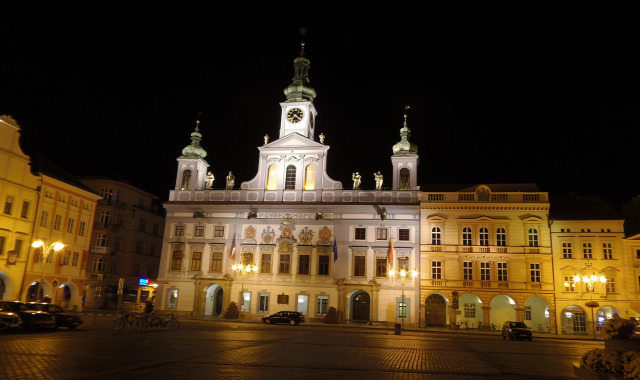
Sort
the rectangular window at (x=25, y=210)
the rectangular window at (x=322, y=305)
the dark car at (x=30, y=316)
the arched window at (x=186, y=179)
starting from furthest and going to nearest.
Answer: the arched window at (x=186, y=179) < the rectangular window at (x=322, y=305) < the rectangular window at (x=25, y=210) < the dark car at (x=30, y=316)

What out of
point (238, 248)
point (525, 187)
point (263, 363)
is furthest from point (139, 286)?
point (263, 363)

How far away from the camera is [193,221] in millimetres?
52750

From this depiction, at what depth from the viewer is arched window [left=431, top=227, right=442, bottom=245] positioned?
157 feet

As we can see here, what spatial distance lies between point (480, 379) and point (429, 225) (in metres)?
35.1

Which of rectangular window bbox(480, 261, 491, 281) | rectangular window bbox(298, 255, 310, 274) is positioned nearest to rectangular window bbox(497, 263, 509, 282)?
rectangular window bbox(480, 261, 491, 281)

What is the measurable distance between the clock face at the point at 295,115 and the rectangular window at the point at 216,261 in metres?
16.3

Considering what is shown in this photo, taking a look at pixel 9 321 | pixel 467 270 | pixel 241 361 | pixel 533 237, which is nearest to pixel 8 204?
pixel 9 321

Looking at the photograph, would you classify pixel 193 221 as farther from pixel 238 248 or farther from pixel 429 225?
pixel 429 225

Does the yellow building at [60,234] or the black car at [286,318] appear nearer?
the black car at [286,318]

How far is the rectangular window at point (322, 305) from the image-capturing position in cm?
4800

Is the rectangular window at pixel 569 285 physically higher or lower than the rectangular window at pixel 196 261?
lower

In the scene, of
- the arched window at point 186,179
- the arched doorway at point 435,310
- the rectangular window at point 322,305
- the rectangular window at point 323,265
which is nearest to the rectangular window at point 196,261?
the arched window at point 186,179

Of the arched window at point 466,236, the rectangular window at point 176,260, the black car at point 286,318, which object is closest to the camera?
the black car at point 286,318

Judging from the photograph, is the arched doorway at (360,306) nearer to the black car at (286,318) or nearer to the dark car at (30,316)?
the black car at (286,318)
